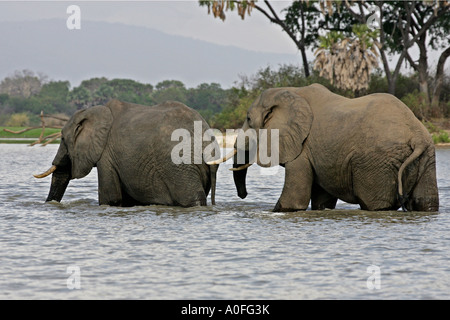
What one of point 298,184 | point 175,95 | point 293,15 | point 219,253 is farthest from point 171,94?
point 219,253

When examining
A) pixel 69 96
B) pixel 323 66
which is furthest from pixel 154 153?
pixel 69 96

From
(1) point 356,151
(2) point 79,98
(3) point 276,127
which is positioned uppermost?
(2) point 79,98

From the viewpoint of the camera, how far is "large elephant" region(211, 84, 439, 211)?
991 centimetres

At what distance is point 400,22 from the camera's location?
4394 centimetres

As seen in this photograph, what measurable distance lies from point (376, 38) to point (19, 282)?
34219mm

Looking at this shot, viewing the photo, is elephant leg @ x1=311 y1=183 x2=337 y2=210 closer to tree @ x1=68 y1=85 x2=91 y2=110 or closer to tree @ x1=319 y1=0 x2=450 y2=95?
tree @ x1=319 y1=0 x2=450 y2=95

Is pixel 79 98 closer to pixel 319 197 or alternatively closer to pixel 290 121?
pixel 319 197

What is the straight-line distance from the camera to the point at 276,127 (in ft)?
35.4

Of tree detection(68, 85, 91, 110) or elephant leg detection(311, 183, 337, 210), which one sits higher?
tree detection(68, 85, 91, 110)

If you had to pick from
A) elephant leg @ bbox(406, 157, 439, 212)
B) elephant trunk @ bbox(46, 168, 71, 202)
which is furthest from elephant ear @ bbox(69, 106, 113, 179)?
elephant leg @ bbox(406, 157, 439, 212)

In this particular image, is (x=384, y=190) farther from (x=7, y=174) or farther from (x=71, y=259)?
(x=7, y=174)

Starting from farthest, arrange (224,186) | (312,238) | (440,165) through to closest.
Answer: (440,165)
(224,186)
(312,238)

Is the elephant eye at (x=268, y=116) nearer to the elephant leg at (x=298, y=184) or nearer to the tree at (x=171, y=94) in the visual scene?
the elephant leg at (x=298, y=184)

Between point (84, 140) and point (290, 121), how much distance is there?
9.58 ft
